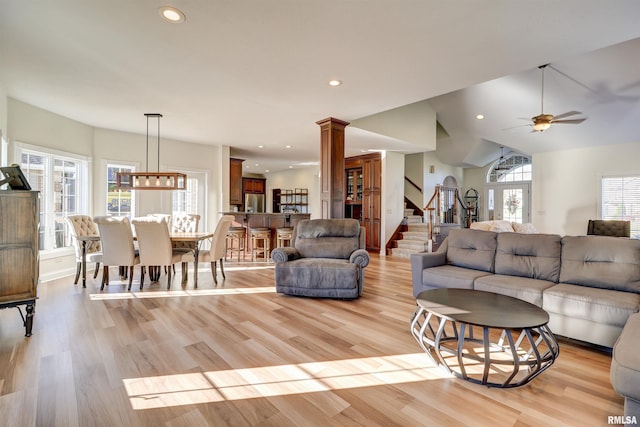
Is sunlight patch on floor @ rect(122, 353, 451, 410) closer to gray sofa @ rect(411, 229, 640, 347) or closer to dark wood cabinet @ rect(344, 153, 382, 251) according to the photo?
gray sofa @ rect(411, 229, 640, 347)

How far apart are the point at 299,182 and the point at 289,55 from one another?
845cm

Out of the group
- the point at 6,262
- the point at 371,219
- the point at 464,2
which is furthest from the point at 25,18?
the point at 371,219

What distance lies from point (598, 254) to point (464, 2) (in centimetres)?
258

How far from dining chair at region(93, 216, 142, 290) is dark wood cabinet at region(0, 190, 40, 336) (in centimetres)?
129

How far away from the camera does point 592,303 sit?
7.81 feet

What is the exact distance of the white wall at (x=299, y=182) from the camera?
10.8 m

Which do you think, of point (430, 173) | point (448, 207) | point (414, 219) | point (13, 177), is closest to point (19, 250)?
point (13, 177)

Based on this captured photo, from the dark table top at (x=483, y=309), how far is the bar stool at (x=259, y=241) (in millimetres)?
4680

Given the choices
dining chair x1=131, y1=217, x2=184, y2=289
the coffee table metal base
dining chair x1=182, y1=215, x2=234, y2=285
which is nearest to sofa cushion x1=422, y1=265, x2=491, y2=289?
the coffee table metal base

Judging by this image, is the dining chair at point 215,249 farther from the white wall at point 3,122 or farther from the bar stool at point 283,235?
the white wall at point 3,122

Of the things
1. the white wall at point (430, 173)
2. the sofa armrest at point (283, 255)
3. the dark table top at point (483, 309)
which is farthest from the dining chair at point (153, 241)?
the white wall at point (430, 173)

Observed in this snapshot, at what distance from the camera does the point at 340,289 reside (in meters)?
3.79

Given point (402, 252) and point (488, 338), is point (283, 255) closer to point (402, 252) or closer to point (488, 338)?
point (488, 338)

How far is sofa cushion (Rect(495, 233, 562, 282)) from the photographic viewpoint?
9.91ft
